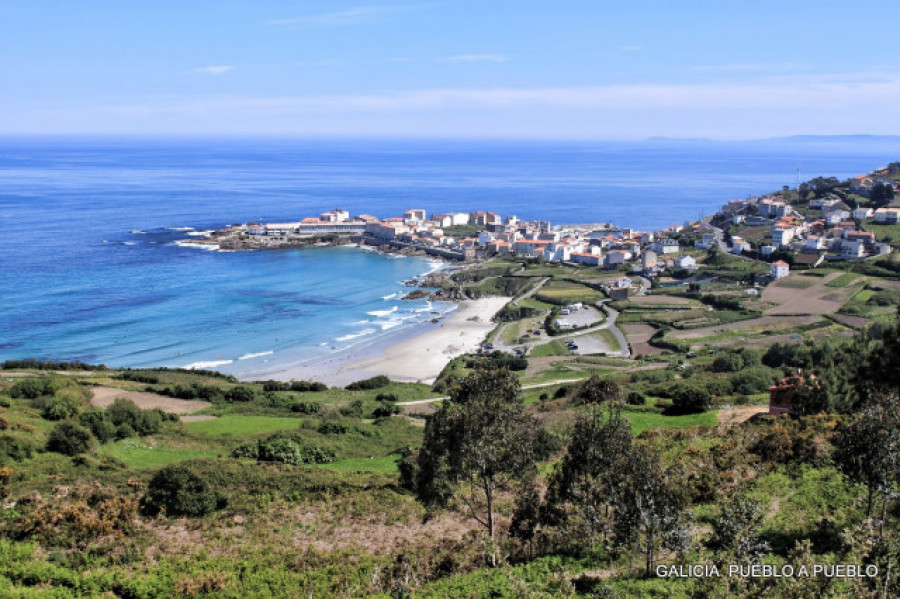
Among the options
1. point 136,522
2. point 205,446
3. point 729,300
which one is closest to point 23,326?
point 205,446

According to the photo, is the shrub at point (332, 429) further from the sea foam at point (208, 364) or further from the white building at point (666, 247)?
the white building at point (666, 247)

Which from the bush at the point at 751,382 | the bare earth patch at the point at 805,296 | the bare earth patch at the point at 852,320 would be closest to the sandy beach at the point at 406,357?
the bush at the point at 751,382

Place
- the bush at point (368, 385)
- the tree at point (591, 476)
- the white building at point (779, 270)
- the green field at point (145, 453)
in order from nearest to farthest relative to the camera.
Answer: the tree at point (591, 476)
the green field at point (145, 453)
the bush at point (368, 385)
the white building at point (779, 270)

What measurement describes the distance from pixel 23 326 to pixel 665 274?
64.2 meters

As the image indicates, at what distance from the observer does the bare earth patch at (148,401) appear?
3031 centimetres

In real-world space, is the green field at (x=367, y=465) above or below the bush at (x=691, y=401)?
below

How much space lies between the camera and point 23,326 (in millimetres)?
56531

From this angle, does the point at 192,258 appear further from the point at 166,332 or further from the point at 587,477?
the point at 587,477

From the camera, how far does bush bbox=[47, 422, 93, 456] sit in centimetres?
2088

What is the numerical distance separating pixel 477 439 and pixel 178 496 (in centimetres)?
793

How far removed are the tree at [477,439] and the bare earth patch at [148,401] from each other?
19.4 meters

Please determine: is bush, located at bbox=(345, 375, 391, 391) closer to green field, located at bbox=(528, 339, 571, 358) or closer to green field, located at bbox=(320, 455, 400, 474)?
green field, located at bbox=(528, 339, 571, 358)

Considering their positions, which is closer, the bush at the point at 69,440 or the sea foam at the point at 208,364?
the bush at the point at 69,440

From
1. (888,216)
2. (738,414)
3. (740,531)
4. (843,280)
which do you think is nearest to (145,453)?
(740,531)
